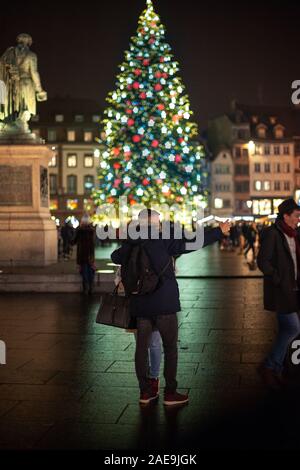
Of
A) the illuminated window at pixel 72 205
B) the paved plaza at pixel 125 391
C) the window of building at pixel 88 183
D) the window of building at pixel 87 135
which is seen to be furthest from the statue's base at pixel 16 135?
the window of building at pixel 87 135

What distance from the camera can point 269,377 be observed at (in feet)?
26.3

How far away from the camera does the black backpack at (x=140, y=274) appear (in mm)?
6730

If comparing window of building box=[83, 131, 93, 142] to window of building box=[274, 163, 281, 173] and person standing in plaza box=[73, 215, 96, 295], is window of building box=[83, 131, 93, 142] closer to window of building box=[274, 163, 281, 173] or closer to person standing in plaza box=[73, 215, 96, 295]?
window of building box=[274, 163, 281, 173]

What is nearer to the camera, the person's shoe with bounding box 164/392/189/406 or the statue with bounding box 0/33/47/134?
the person's shoe with bounding box 164/392/189/406

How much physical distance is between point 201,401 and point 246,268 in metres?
19.5

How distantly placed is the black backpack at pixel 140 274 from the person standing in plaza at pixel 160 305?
1.1 inches

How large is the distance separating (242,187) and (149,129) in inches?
2313

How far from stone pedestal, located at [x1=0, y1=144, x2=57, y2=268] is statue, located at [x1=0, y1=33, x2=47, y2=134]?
3.15 feet

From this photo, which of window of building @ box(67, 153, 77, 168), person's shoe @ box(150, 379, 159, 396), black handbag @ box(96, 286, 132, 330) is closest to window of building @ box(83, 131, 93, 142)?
window of building @ box(67, 153, 77, 168)

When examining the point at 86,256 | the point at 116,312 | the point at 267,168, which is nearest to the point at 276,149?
the point at 267,168

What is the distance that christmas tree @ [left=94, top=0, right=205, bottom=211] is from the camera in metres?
40.1

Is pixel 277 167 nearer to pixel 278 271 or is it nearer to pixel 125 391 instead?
pixel 278 271

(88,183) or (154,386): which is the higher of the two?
(88,183)

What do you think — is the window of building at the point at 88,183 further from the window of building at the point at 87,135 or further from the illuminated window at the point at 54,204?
the window of building at the point at 87,135
